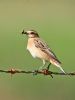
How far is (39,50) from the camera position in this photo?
11188 millimetres

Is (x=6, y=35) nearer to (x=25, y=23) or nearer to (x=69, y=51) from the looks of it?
(x=25, y=23)

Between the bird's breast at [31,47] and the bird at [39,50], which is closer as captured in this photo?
the bird at [39,50]

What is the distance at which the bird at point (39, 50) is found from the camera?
10961 millimetres

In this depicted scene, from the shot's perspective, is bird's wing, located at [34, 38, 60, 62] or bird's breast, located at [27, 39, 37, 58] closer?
bird's wing, located at [34, 38, 60, 62]

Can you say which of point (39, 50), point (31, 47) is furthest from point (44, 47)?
point (31, 47)

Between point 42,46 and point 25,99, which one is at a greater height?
point 42,46

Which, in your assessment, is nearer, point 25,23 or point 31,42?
point 31,42

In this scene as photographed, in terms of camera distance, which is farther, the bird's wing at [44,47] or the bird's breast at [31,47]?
the bird's breast at [31,47]

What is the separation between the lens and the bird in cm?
1096

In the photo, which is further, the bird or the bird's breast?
the bird's breast

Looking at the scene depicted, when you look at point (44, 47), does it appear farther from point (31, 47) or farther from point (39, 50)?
point (31, 47)

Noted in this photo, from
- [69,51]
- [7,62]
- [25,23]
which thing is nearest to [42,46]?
[7,62]

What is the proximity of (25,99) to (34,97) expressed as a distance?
52 cm

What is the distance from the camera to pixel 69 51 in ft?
65.0
